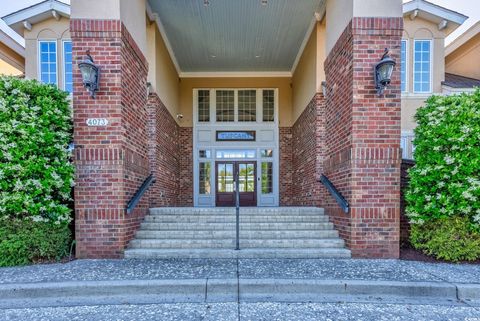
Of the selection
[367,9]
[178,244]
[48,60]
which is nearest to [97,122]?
[178,244]

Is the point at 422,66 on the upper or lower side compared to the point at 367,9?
upper

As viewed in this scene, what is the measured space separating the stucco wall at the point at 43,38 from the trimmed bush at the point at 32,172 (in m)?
6.04

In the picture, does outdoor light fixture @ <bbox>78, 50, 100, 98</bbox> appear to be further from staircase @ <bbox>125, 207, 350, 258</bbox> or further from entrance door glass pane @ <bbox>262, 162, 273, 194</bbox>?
entrance door glass pane @ <bbox>262, 162, 273, 194</bbox>

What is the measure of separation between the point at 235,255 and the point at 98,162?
269 cm

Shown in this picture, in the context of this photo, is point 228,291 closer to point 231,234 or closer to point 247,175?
point 231,234

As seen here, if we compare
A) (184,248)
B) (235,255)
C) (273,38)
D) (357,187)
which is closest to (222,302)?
(235,255)

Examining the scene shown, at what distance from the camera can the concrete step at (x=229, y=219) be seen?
5578 mm

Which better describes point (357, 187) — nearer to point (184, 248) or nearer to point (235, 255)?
point (235, 255)

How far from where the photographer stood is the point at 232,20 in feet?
24.0

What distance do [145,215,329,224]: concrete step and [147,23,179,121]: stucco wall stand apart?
354 cm

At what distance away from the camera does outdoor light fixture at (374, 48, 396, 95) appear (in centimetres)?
432

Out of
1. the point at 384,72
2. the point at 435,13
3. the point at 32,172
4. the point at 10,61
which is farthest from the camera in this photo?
the point at 10,61

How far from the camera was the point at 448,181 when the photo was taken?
450cm

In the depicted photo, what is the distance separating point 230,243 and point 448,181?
3.67 meters
